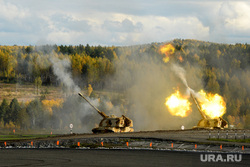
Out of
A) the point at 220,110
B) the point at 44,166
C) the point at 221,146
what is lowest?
the point at 44,166

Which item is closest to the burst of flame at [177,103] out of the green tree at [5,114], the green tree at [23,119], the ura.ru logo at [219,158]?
the ura.ru logo at [219,158]

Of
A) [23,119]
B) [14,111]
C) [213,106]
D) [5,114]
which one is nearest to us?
[213,106]

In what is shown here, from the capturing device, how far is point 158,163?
125 feet

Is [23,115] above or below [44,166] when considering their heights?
above

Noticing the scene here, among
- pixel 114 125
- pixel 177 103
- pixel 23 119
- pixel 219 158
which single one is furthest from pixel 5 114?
pixel 219 158

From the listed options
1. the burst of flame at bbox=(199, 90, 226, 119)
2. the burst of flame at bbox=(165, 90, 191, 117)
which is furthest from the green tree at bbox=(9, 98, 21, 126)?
the burst of flame at bbox=(199, 90, 226, 119)

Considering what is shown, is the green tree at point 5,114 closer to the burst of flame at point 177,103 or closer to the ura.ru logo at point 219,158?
the burst of flame at point 177,103

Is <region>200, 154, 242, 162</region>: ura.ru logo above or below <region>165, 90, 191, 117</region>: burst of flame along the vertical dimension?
below

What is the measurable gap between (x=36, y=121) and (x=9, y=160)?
131772 mm

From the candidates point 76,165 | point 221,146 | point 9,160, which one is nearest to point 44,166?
point 76,165

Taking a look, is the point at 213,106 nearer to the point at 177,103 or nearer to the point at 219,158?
the point at 177,103

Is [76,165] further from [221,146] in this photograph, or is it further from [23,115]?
[23,115]

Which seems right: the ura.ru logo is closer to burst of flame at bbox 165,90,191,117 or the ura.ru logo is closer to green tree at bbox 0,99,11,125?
burst of flame at bbox 165,90,191,117

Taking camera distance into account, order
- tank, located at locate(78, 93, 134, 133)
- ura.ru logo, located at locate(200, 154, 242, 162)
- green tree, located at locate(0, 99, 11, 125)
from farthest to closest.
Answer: green tree, located at locate(0, 99, 11, 125)
tank, located at locate(78, 93, 134, 133)
ura.ru logo, located at locate(200, 154, 242, 162)
